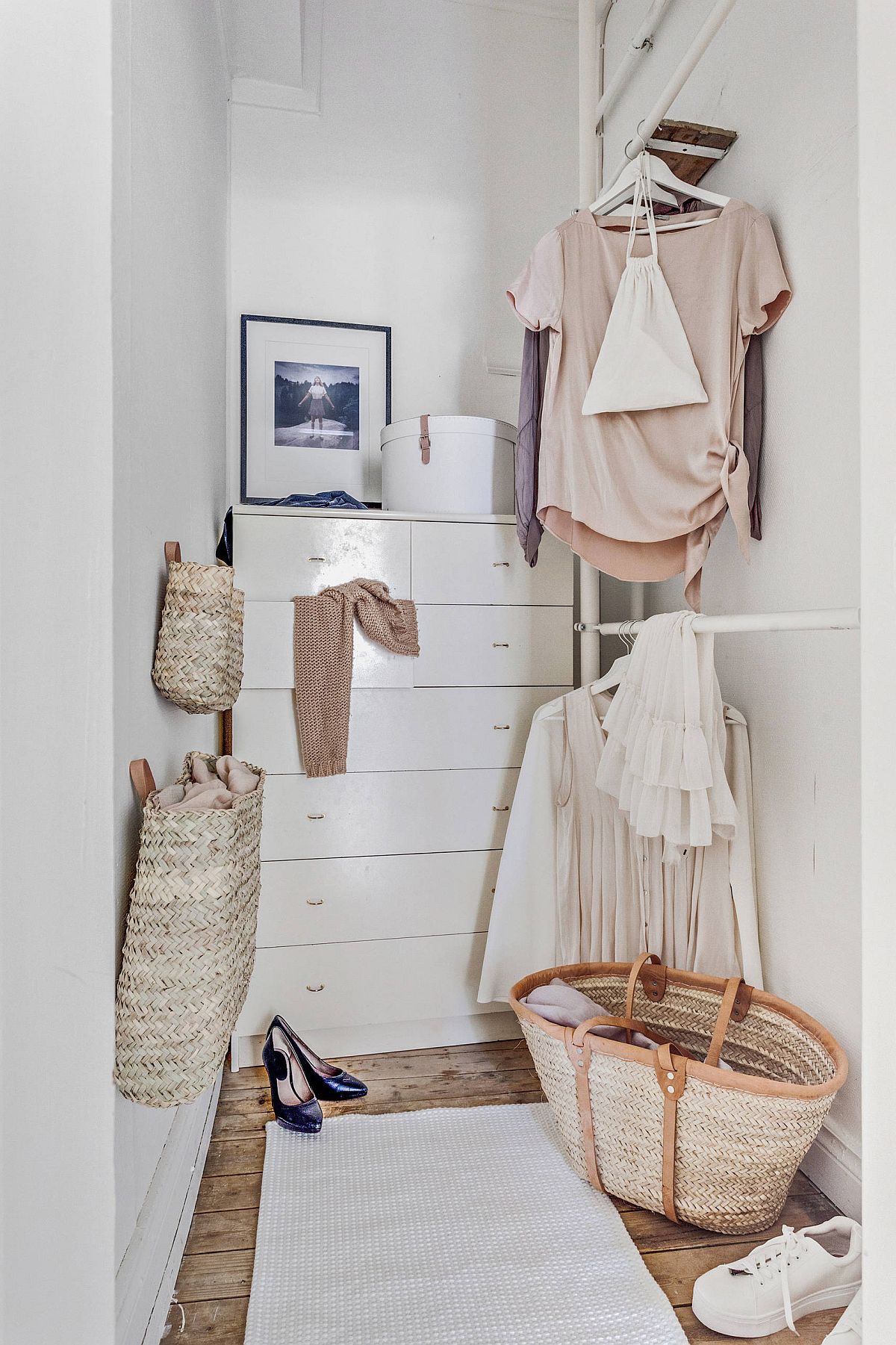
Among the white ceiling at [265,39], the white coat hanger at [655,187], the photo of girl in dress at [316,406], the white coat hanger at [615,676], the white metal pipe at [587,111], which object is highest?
the white ceiling at [265,39]

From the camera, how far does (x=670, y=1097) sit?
1309 millimetres

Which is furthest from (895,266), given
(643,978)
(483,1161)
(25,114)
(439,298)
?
(439,298)

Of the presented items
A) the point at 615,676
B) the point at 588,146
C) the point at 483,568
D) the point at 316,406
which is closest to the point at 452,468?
the point at 483,568

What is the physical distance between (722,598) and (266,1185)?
1521 millimetres

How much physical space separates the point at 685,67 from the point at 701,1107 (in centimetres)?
180

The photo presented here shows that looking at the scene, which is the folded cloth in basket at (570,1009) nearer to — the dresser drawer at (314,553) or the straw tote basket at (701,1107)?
the straw tote basket at (701,1107)

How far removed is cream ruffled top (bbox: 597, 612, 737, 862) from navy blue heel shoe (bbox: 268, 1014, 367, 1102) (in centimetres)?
89

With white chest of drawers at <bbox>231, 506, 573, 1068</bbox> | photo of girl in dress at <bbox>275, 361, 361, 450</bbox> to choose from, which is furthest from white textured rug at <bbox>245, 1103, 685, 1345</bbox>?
photo of girl in dress at <bbox>275, 361, 361, 450</bbox>

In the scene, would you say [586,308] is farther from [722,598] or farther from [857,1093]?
[857,1093]

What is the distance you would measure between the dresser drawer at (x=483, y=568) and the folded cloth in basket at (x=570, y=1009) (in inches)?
36.9

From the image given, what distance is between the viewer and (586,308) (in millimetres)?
1806

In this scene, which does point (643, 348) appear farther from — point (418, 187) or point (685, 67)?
point (418, 187)

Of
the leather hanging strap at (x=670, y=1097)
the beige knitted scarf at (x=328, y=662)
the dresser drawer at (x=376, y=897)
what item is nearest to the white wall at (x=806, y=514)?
the leather hanging strap at (x=670, y=1097)

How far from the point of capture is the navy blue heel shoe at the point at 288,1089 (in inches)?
66.3
